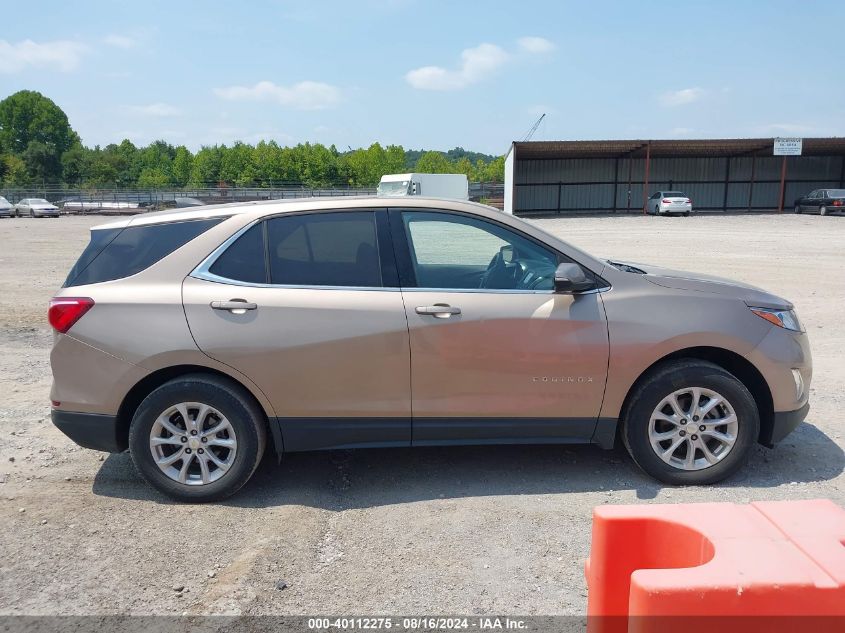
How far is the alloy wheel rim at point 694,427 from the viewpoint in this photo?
411 cm

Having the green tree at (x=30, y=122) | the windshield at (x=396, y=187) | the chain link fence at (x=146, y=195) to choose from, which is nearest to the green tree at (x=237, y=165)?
the chain link fence at (x=146, y=195)

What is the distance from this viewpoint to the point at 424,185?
40.1 metres

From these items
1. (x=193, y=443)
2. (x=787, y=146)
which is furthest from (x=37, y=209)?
(x=193, y=443)

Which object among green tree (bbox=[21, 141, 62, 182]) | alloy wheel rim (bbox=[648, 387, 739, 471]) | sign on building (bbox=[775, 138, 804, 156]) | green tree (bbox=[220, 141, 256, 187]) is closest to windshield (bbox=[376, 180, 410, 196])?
sign on building (bbox=[775, 138, 804, 156])

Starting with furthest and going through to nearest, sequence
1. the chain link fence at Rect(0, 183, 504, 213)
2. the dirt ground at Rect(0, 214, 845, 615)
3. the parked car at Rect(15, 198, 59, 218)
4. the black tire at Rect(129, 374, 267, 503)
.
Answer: the chain link fence at Rect(0, 183, 504, 213) → the parked car at Rect(15, 198, 59, 218) → the black tire at Rect(129, 374, 267, 503) → the dirt ground at Rect(0, 214, 845, 615)

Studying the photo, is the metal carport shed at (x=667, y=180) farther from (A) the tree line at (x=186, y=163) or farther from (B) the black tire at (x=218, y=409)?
(A) the tree line at (x=186, y=163)

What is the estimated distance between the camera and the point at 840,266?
49.8 ft

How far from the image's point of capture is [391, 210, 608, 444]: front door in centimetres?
400

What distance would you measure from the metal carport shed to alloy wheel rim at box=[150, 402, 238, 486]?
42152mm

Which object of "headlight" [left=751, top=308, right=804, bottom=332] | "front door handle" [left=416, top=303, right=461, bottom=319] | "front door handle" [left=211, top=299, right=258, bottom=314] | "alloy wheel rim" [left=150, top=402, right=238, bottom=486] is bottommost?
"alloy wheel rim" [left=150, top=402, right=238, bottom=486]

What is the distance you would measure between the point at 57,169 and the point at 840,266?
4242 inches

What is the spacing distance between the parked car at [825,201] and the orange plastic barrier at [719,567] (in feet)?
137

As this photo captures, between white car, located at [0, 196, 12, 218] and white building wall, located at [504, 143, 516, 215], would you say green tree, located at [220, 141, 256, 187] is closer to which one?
white car, located at [0, 196, 12, 218]

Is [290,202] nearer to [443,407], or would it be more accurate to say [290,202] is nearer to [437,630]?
[443,407]
